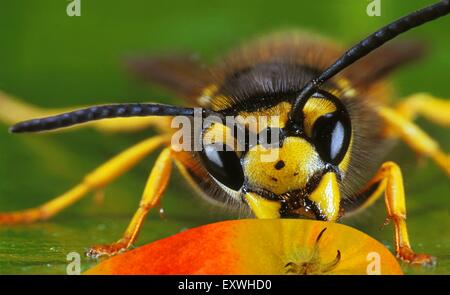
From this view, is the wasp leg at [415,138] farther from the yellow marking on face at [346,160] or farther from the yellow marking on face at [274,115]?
the yellow marking on face at [274,115]

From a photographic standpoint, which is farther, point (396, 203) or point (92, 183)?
point (92, 183)

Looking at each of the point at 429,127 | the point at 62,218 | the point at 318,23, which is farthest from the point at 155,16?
the point at 62,218

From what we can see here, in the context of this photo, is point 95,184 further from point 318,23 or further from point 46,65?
point 318,23

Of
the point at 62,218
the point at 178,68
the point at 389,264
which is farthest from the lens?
the point at 178,68

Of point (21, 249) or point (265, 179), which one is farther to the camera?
Result: point (21, 249)

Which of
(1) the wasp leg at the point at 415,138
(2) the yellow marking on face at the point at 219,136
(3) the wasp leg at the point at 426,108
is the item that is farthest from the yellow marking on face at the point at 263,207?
(3) the wasp leg at the point at 426,108

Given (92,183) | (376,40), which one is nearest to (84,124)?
A: (92,183)

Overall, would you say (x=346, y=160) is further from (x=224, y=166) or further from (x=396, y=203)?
(x=224, y=166)
